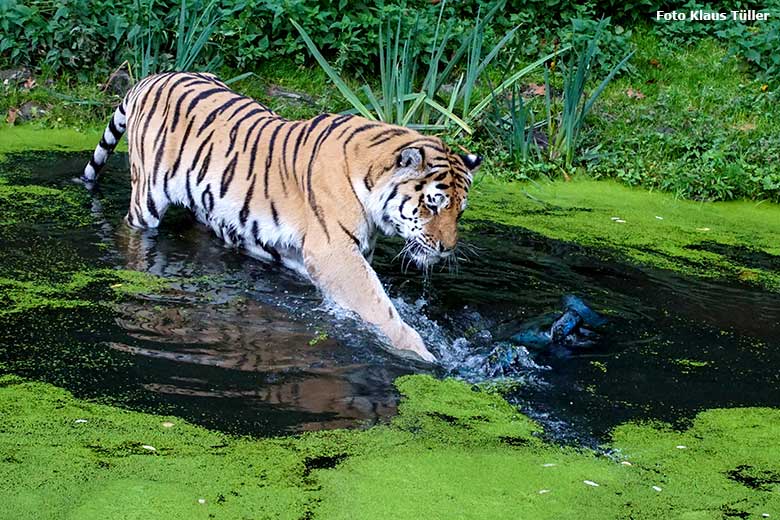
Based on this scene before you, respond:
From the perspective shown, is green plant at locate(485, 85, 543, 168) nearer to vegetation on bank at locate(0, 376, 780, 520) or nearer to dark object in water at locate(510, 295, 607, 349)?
dark object in water at locate(510, 295, 607, 349)

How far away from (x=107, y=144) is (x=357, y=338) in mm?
2807

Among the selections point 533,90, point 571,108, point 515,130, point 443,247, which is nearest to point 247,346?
point 443,247

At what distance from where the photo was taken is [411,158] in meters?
5.06

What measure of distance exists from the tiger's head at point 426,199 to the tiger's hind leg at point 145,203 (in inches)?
61.7

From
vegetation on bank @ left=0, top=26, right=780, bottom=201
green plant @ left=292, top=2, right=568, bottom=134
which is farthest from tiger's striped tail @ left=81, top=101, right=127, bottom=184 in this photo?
green plant @ left=292, top=2, right=568, bottom=134

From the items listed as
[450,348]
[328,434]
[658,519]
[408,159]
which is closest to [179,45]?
[408,159]

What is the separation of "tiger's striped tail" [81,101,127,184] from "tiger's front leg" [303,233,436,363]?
1.99 meters

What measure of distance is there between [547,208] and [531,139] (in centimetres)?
94

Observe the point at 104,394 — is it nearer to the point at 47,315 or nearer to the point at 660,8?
the point at 47,315

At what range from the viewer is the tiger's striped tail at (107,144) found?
22.0ft

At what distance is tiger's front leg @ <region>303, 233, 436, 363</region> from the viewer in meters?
4.86

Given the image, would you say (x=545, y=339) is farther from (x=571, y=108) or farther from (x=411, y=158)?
(x=571, y=108)

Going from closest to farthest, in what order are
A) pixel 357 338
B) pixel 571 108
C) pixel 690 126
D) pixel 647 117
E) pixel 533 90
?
pixel 357 338 → pixel 571 108 → pixel 690 126 → pixel 647 117 → pixel 533 90

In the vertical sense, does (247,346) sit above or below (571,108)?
below
